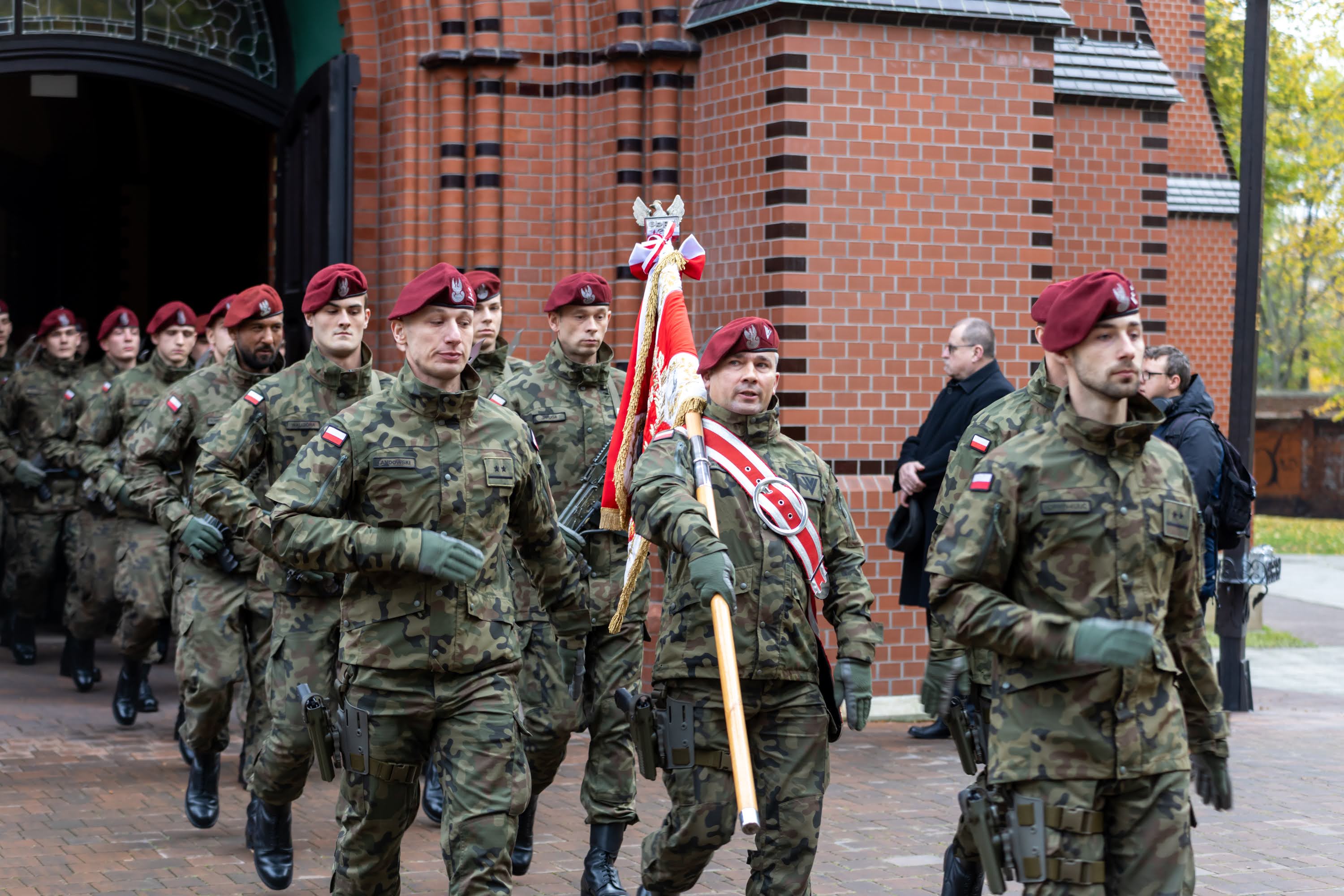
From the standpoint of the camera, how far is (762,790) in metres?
5.20

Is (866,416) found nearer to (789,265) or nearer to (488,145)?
(789,265)

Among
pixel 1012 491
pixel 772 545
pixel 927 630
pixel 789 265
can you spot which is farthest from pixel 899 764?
pixel 1012 491

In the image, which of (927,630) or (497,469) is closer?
(497,469)

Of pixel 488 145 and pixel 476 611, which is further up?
pixel 488 145

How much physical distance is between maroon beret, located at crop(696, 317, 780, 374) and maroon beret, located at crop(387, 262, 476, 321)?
780 mm

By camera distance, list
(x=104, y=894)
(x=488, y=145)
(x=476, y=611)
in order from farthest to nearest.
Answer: (x=488, y=145)
(x=104, y=894)
(x=476, y=611)

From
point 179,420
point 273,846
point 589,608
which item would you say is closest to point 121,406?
point 179,420

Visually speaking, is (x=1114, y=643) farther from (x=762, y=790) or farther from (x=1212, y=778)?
(x=762, y=790)

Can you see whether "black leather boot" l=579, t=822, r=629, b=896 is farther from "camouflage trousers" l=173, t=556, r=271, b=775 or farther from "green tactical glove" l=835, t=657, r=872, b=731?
"camouflage trousers" l=173, t=556, r=271, b=775

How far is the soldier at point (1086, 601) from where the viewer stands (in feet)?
13.9

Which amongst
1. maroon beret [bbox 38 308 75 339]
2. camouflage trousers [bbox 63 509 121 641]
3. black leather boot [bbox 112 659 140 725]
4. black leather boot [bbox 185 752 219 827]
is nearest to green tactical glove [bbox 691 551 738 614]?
black leather boot [bbox 185 752 219 827]

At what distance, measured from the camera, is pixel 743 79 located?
9953 mm

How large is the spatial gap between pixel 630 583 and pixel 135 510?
4.61 meters

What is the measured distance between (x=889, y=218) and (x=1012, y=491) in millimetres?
5688
